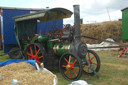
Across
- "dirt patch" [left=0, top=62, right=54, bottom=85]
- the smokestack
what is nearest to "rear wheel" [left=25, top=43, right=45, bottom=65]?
"dirt patch" [left=0, top=62, right=54, bottom=85]

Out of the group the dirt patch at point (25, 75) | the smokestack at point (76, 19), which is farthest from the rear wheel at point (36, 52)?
the smokestack at point (76, 19)

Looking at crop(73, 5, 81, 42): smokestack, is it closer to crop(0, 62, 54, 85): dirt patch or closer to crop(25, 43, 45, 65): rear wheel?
crop(25, 43, 45, 65): rear wheel

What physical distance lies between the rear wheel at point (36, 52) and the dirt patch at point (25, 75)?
104 centimetres

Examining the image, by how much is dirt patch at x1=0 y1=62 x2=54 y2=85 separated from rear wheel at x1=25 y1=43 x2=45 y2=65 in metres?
1.04

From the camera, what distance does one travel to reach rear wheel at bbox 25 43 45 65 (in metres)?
5.00

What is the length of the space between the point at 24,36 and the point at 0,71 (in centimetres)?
335

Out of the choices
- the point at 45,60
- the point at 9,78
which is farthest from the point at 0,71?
the point at 45,60

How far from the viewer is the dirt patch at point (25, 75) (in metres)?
3.09

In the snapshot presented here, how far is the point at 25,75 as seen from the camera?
337 centimetres

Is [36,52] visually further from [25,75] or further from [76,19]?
[25,75]

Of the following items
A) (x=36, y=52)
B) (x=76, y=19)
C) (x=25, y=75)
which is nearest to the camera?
(x=25, y=75)

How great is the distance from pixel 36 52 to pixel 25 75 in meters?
1.87

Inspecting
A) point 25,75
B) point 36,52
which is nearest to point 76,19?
point 36,52

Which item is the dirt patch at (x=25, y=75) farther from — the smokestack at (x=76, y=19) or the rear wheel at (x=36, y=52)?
the smokestack at (x=76, y=19)
